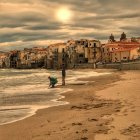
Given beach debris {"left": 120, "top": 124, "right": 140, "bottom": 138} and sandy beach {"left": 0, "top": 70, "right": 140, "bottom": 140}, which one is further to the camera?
sandy beach {"left": 0, "top": 70, "right": 140, "bottom": 140}

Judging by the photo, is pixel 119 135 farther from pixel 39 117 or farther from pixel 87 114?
pixel 39 117

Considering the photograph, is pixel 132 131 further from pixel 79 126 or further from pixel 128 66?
pixel 128 66

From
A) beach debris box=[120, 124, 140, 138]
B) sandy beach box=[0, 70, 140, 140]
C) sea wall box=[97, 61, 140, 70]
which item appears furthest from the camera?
sea wall box=[97, 61, 140, 70]

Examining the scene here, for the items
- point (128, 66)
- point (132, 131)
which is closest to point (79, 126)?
point (132, 131)

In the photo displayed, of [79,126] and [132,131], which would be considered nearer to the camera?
[132,131]

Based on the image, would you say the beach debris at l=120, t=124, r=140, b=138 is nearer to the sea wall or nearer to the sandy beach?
the sandy beach

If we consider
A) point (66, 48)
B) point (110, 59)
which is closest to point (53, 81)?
point (110, 59)

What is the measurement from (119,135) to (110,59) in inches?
5138

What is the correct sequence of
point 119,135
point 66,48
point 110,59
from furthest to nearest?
point 66,48 < point 110,59 < point 119,135

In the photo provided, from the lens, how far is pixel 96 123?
1185 centimetres

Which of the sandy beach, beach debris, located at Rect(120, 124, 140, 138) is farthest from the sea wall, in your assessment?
beach debris, located at Rect(120, 124, 140, 138)

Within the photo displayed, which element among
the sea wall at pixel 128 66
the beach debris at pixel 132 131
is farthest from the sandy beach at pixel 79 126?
the sea wall at pixel 128 66

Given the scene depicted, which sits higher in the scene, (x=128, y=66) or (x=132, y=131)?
(x=132, y=131)

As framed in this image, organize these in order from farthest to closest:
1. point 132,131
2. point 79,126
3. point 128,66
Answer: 1. point 128,66
2. point 79,126
3. point 132,131
